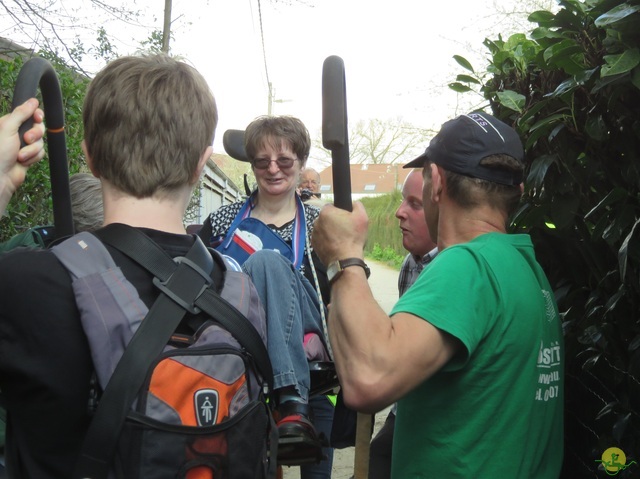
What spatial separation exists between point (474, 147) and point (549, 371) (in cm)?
69

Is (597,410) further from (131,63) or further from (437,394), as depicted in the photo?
(131,63)

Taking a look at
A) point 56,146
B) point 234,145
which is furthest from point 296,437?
point 234,145

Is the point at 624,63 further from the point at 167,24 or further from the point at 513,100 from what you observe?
the point at 167,24

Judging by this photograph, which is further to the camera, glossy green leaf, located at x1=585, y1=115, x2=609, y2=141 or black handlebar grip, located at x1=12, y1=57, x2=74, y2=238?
glossy green leaf, located at x1=585, y1=115, x2=609, y2=141

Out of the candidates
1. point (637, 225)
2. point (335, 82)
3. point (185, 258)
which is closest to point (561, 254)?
point (637, 225)

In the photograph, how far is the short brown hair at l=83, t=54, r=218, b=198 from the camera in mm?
1527

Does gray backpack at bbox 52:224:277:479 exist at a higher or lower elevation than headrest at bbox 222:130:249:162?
lower

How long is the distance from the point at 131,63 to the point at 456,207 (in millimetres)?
1043

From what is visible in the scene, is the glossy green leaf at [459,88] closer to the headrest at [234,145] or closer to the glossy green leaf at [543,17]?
the glossy green leaf at [543,17]

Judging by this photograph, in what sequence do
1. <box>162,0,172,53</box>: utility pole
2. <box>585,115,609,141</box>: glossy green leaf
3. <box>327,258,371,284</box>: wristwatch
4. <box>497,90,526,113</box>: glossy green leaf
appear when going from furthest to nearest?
<box>162,0,172,53</box>: utility pole < <box>497,90,526,113</box>: glossy green leaf < <box>585,115,609,141</box>: glossy green leaf < <box>327,258,371,284</box>: wristwatch

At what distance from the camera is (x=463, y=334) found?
171 cm

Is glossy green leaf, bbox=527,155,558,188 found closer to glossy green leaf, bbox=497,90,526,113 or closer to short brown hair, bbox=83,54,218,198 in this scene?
glossy green leaf, bbox=497,90,526,113

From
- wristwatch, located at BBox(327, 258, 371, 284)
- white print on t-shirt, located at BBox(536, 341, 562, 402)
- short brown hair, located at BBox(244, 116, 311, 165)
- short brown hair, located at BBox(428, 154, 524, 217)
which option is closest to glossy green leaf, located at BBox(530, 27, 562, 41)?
short brown hair, located at BBox(428, 154, 524, 217)
